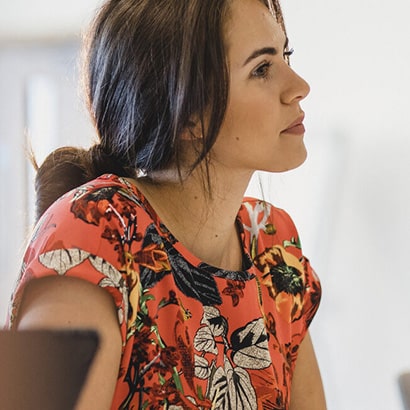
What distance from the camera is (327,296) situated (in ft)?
4.74

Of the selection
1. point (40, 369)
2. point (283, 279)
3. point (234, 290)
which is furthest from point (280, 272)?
point (40, 369)

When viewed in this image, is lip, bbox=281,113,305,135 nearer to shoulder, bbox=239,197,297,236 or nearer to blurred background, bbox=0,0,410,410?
shoulder, bbox=239,197,297,236

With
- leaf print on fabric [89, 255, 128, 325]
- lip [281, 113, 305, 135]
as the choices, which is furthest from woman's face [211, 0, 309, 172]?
leaf print on fabric [89, 255, 128, 325]

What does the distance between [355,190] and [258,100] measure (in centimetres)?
63

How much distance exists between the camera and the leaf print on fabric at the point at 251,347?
81cm

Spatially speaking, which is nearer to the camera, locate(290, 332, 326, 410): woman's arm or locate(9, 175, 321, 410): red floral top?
locate(9, 175, 321, 410): red floral top

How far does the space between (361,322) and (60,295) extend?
2.86 feet

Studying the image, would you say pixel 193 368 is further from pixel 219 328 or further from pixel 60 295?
pixel 60 295

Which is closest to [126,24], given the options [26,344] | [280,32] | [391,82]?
[280,32]

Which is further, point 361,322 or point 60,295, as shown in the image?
point 361,322

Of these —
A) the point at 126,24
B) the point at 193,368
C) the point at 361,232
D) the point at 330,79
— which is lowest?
the point at 193,368

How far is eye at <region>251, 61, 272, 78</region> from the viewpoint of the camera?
0.81m

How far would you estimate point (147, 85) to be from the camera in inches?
30.6

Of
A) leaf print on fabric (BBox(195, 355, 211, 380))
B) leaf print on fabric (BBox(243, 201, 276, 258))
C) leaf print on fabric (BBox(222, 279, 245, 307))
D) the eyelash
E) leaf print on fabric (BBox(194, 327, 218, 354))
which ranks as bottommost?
leaf print on fabric (BBox(195, 355, 211, 380))
